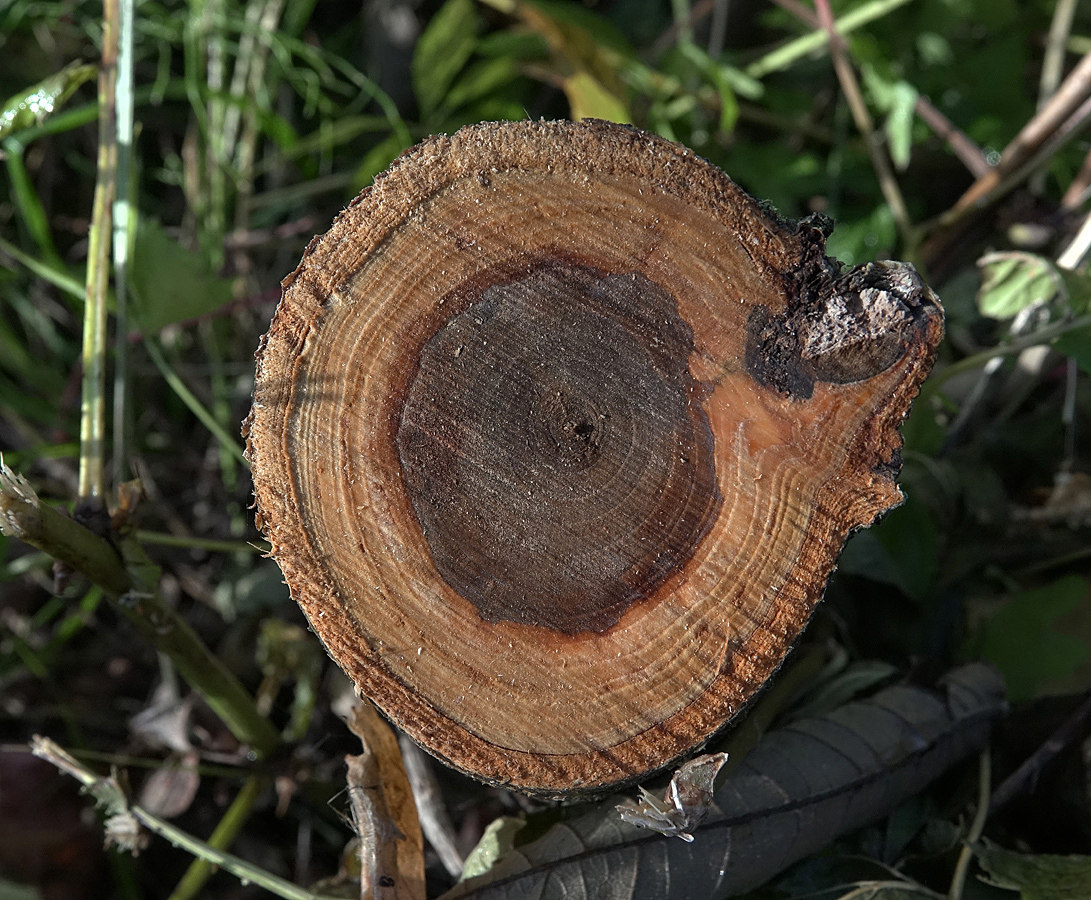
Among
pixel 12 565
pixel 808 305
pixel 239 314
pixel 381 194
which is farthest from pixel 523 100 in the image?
pixel 12 565

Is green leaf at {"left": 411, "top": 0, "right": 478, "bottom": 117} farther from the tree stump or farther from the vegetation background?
the tree stump

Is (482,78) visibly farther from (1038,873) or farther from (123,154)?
(1038,873)

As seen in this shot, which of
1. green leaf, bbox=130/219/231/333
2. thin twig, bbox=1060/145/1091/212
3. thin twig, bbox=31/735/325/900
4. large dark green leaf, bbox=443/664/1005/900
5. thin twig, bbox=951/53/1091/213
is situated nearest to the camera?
large dark green leaf, bbox=443/664/1005/900

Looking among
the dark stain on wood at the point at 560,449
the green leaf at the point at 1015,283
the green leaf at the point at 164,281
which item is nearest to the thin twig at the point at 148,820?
the dark stain on wood at the point at 560,449

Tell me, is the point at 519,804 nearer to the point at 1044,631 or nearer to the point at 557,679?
the point at 557,679

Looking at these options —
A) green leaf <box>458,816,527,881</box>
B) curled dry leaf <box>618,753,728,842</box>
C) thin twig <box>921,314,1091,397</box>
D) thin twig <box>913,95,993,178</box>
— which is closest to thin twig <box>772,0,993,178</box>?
thin twig <box>913,95,993,178</box>
